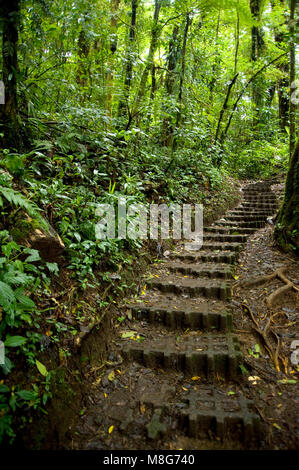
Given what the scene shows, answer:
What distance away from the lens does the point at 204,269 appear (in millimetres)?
4371

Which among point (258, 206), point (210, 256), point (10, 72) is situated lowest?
point (210, 256)

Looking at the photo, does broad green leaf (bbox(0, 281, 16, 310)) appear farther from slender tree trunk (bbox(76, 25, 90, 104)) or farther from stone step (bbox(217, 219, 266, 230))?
stone step (bbox(217, 219, 266, 230))

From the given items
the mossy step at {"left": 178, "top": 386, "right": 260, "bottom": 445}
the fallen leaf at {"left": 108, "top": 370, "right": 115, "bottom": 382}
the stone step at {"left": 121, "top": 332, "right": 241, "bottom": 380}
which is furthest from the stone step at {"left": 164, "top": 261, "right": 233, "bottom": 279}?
the fallen leaf at {"left": 108, "top": 370, "right": 115, "bottom": 382}

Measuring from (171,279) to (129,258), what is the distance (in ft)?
2.50

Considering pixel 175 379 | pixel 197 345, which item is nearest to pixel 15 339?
pixel 175 379

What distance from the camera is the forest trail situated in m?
2.10

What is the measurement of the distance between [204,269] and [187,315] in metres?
1.25

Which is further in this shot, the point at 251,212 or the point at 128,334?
the point at 251,212

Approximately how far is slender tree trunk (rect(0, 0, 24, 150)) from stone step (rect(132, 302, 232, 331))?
2.67 m

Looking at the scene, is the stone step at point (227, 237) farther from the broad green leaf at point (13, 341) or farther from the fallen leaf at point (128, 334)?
the broad green leaf at point (13, 341)

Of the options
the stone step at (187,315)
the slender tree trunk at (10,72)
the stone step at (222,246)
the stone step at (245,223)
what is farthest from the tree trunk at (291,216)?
the slender tree trunk at (10,72)

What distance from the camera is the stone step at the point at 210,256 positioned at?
4.75 m

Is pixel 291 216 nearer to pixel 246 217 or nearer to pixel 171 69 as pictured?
pixel 246 217

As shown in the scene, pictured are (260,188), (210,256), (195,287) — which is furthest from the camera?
(260,188)
